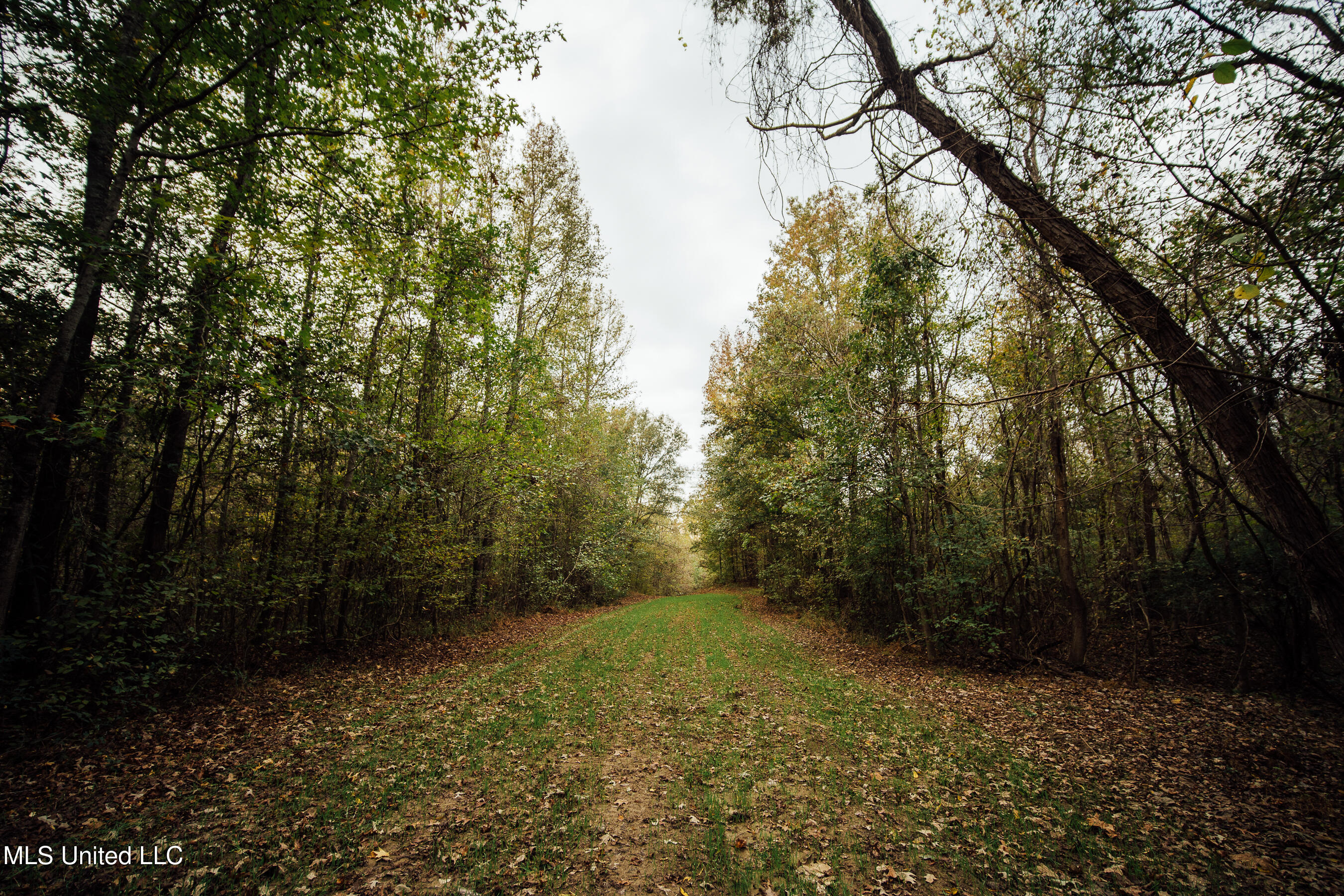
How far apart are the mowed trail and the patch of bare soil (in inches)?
15.0

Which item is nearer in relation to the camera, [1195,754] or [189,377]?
[1195,754]

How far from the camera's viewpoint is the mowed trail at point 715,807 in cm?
302

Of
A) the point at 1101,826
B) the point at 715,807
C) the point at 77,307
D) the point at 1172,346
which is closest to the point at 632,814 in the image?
the point at 715,807

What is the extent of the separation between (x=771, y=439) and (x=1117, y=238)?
11.9 m

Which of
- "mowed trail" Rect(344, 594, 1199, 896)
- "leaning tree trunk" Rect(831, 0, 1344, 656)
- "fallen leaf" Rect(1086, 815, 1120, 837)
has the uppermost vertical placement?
"leaning tree trunk" Rect(831, 0, 1344, 656)

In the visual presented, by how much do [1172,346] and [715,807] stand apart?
5.02 meters

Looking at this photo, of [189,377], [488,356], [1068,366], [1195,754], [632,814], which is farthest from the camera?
[488,356]

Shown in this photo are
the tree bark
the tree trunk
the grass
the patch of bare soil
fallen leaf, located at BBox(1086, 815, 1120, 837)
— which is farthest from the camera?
the tree trunk

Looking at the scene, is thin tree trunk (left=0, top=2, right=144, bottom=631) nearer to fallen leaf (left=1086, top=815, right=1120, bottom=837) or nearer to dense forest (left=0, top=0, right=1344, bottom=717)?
dense forest (left=0, top=0, right=1344, bottom=717)

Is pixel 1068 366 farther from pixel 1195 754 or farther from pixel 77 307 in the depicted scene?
pixel 77 307

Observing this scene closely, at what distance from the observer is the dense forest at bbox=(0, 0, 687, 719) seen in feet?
14.8

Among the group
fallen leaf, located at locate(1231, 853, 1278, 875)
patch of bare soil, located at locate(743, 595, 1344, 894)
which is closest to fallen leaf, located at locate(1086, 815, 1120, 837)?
patch of bare soil, located at locate(743, 595, 1344, 894)

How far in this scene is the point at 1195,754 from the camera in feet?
15.6

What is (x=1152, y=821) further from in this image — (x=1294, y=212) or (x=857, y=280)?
(x=857, y=280)
